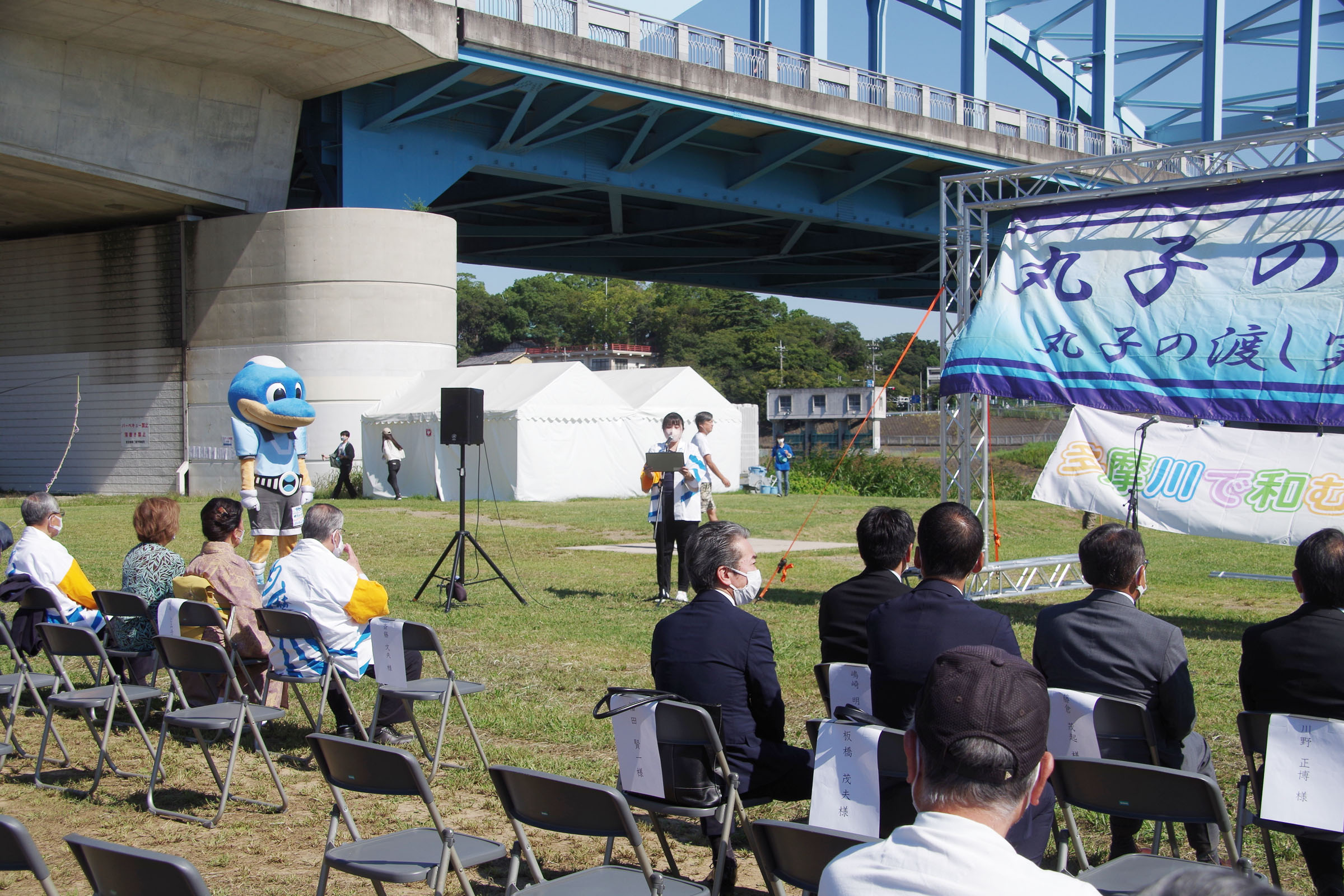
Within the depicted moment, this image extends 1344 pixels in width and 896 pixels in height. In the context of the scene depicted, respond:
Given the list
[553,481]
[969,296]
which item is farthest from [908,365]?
[969,296]

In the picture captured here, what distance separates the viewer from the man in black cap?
1.58 meters

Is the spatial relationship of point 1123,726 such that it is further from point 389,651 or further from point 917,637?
point 389,651

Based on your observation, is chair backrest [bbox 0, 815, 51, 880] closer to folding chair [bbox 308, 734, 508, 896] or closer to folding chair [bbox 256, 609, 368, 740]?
folding chair [bbox 308, 734, 508, 896]

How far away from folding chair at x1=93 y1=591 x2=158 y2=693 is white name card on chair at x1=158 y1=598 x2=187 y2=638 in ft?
0.37

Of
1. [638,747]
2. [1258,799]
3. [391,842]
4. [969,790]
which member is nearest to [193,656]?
[391,842]

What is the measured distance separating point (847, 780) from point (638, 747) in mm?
767

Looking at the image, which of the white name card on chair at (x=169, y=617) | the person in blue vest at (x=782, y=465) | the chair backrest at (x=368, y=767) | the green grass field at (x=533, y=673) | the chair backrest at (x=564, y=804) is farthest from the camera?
the person in blue vest at (x=782, y=465)

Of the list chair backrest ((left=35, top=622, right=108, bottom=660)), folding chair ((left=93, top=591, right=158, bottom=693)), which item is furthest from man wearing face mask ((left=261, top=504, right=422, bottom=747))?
chair backrest ((left=35, top=622, right=108, bottom=660))

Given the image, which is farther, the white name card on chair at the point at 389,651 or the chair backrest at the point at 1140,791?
the white name card on chair at the point at 389,651

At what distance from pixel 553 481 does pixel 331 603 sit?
1645 centimetres

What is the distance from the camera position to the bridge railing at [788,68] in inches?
826

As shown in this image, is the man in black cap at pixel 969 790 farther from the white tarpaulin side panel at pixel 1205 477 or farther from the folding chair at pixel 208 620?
the white tarpaulin side panel at pixel 1205 477

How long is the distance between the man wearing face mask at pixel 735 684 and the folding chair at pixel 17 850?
1.81 m

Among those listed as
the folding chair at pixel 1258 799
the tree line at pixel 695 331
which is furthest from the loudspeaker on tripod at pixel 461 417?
the tree line at pixel 695 331
